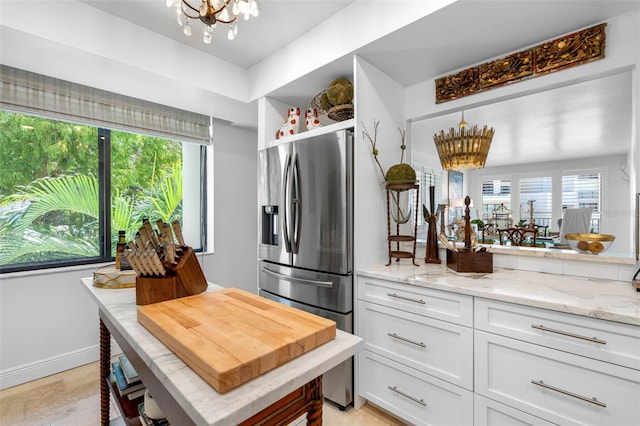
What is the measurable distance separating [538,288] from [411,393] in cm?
89

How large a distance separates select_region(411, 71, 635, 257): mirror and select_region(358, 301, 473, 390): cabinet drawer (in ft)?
3.09

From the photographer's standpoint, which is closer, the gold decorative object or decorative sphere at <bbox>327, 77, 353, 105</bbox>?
the gold decorative object

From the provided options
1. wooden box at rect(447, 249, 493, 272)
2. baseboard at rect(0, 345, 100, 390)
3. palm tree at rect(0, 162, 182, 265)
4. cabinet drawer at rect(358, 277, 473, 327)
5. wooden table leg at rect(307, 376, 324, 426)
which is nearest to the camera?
wooden table leg at rect(307, 376, 324, 426)

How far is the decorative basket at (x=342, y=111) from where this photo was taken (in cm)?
217

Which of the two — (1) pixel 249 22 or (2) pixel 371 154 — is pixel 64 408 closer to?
(2) pixel 371 154

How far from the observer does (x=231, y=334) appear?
0.79m

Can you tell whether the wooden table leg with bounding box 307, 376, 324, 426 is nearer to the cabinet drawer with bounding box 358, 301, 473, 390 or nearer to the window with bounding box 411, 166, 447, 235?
the cabinet drawer with bounding box 358, 301, 473, 390

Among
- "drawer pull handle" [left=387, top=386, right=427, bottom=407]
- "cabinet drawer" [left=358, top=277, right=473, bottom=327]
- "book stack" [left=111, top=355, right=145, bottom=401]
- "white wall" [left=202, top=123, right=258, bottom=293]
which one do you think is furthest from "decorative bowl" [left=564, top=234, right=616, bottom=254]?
"white wall" [left=202, top=123, right=258, bottom=293]

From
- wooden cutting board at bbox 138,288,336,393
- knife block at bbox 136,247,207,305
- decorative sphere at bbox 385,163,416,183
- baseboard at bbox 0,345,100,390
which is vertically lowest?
baseboard at bbox 0,345,100,390

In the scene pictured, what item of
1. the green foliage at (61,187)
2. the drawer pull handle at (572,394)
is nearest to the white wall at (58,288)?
the green foliage at (61,187)

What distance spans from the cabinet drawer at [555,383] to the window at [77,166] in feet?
9.41

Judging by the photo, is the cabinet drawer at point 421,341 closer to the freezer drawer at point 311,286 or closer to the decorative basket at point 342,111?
the freezer drawer at point 311,286

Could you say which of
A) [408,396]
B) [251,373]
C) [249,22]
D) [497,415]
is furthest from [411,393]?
[249,22]

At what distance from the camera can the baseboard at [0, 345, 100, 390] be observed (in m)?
2.10
